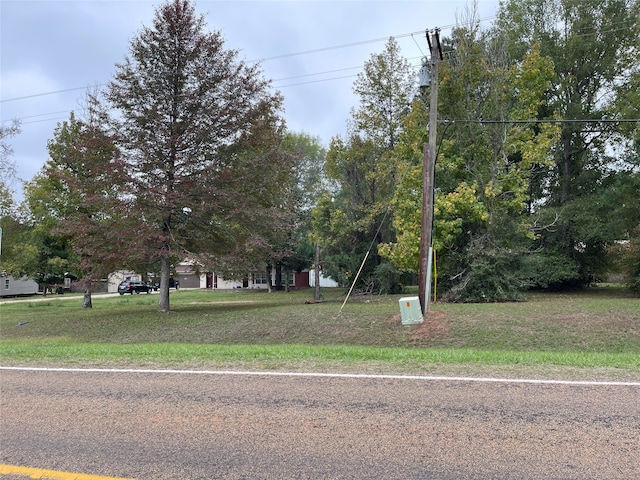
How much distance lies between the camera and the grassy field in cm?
769

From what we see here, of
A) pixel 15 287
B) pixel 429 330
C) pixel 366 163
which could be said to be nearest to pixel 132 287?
pixel 15 287

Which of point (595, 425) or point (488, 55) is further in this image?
point (488, 55)

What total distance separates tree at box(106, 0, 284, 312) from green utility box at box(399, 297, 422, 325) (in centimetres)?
667

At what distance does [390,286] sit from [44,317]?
19.2 m

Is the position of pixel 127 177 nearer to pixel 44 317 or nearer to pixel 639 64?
pixel 44 317

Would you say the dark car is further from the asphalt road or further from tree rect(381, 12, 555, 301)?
the asphalt road

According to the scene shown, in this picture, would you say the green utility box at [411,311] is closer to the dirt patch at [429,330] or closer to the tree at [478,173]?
the dirt patch at [429,330]

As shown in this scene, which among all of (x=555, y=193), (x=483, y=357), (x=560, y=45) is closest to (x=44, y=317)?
(x=483, y=357)

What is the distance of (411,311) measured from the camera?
1331 cm

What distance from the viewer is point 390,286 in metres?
30.1

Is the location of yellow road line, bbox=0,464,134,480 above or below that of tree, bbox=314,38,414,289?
below

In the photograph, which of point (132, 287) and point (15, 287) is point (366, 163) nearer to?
point (132, 287)

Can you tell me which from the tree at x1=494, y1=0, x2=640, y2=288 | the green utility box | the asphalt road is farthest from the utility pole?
the tree at x1=494, y1=0, x2=640, y2=288

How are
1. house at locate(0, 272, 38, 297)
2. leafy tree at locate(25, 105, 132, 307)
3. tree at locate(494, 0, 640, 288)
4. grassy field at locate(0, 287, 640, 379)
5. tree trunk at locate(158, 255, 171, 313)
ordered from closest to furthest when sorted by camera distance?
grassy field at locate(0, 287, 640, 379) < leafy tree at locate(25, 105, 132, 307) < tree trunk at locate(158, 255, 171, 313) < tree at locate(494, 0, 640, 288) < house at locate(0, 272, 38, 297)
